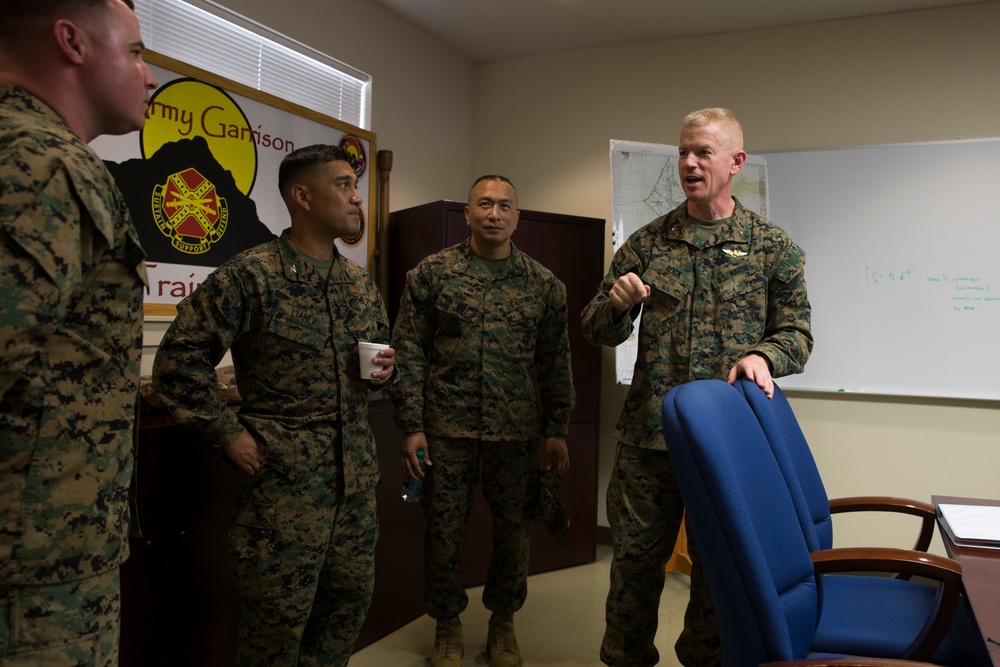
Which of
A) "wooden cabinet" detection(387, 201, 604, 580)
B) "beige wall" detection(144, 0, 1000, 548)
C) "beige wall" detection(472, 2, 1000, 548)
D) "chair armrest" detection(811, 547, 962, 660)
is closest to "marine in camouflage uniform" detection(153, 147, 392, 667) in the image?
"chair armrest" detection(811, 547, 962, 660)

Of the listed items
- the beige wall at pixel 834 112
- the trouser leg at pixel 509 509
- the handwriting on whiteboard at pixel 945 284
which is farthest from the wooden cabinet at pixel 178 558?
the handwriting on whiteboard at pixel 945 284

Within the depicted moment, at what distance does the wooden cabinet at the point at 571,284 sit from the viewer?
352 centimetres

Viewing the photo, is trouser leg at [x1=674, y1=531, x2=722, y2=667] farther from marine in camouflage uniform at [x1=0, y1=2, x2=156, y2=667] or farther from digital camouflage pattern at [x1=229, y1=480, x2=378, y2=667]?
marine in camouflage uniform at [x1=0, y1=2, x2=156, y2=667]

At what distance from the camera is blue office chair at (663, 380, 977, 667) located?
103 centimetres

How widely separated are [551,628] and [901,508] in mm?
1472

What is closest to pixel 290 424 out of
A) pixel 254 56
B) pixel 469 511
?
pixel 469 511

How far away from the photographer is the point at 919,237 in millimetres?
3518

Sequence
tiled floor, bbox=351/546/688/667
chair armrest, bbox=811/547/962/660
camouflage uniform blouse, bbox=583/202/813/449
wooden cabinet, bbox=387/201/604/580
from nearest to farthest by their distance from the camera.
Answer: chair armrest, bbox=811/547/962/660
camouflage uniform blouse, bbox=583/202/813/449
tiled floor, bbox=351/546/688/667
wooden cabinet, bbox=387/201/604/580

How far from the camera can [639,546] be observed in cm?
193

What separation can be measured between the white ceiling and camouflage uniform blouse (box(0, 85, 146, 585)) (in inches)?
121

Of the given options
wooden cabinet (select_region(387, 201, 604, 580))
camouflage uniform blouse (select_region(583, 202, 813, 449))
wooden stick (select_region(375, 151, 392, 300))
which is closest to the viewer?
camouflage uniform blouse (select_region(583, 202, 813, 449))

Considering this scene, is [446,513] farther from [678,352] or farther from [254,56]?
[254,56]

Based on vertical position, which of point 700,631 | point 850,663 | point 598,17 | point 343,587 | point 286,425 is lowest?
point 700,631

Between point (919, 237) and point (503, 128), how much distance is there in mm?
2401
